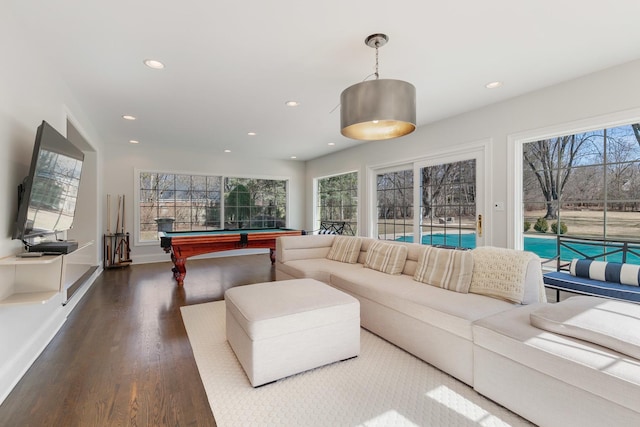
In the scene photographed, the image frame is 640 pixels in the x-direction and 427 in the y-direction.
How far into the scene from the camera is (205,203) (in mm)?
6969

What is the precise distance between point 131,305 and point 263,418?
264 centimetres

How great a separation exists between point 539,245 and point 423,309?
2.24 m

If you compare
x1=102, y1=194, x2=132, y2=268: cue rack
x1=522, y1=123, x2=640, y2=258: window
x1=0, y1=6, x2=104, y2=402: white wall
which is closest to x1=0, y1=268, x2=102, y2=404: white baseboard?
x1=0, y1=6, x2=104, y2=402: white wall

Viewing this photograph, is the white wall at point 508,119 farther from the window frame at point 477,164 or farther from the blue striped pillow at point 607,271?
the blue striped pillow at point 607,271

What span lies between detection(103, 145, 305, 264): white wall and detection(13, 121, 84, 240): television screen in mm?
3597

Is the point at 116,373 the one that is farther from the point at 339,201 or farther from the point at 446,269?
the point at 339,201

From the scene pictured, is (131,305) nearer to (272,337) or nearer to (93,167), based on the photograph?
(272,337)

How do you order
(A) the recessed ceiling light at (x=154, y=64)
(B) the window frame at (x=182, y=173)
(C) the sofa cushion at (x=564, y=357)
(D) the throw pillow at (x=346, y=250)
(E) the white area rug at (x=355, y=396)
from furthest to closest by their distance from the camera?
(B) the window frame at (x=182, y=173), (D) the throw pillow at (x=346, y=250), (A) the recessed ceiling light at (x=154, y=64), (E) the white area rug at (x=355, y=396), (C) the sofa cushion at (x=564, y=357)

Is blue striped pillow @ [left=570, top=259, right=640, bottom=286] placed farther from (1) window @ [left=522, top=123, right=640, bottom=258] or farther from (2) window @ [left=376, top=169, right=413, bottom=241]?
(2) window @ [left=376, top=169, right=413, bottom=241]

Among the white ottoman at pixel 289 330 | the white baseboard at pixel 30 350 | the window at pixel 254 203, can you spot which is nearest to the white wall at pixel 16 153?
the white baseboard at pixel 30 350

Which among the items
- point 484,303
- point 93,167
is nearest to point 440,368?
point 484,303

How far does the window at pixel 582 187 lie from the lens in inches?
111

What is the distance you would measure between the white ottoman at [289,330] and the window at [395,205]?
3.05 meters

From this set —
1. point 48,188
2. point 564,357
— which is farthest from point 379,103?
point 48,188
